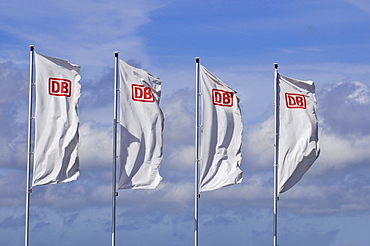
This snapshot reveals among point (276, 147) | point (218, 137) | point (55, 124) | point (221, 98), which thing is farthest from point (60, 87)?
point (276, 147)

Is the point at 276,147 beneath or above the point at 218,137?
beneath

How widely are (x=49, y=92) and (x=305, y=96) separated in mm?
18656

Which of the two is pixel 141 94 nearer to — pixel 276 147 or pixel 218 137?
pixel 218 137

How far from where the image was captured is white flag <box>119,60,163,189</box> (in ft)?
208

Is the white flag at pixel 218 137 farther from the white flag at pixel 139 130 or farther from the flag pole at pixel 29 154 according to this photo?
the flag pole at pixel 29 154

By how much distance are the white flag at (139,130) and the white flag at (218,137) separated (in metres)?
3.34

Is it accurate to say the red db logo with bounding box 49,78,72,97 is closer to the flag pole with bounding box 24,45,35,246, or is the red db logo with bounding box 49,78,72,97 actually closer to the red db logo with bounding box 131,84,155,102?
the flag pole with bounding box 24,45,35,246

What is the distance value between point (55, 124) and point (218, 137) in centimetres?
1133

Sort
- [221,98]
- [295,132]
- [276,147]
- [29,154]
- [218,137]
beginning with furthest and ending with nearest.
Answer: [295,132]
[276,147]
[221,98]
[218,137]
[29,154]

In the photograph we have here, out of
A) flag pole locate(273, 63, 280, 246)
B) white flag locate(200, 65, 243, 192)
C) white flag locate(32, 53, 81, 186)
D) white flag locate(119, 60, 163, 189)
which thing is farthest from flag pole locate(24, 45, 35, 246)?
flag pole locate(273, 63, 280, 246)

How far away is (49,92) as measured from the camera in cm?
6234

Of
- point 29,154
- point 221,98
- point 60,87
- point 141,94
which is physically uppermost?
point 60,87

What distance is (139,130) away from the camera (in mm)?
63781

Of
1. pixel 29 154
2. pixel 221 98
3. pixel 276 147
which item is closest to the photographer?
pixel 29 154
